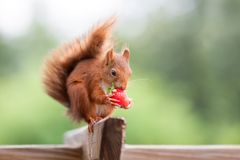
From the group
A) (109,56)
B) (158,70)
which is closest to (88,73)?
(109,56)

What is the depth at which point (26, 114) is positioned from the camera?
11.5 ft

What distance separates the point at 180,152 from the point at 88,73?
22 cm

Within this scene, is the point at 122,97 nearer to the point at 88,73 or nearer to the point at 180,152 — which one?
the point at 88,73

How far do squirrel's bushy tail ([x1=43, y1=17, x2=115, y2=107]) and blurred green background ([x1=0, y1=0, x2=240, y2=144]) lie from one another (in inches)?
86.6

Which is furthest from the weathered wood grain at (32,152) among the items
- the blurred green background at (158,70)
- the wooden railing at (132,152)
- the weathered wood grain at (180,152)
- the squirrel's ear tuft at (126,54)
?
the blurred green background at (158,70)

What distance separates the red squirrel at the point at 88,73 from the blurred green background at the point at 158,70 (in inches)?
87.2

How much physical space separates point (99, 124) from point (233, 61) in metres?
4.18

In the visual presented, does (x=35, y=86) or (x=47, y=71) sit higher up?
(x=47, y=71)

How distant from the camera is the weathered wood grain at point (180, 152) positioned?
1.16 meters

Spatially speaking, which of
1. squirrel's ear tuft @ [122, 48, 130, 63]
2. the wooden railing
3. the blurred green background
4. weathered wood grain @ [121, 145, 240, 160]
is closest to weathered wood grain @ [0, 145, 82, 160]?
the wooden railing

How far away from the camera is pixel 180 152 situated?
1.17m

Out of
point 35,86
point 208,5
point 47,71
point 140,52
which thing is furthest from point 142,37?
point 47,71

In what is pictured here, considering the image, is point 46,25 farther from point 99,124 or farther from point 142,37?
point 99,124

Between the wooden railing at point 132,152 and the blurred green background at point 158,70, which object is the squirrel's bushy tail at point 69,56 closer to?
the wooden railing at point 132,152
